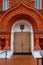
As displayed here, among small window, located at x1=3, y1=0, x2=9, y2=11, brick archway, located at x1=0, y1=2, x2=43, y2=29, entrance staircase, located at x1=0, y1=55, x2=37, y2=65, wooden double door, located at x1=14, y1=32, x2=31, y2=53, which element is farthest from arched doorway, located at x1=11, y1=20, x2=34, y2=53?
entrance staircase, located at x1=0, y1=55, x2=37, y2=65

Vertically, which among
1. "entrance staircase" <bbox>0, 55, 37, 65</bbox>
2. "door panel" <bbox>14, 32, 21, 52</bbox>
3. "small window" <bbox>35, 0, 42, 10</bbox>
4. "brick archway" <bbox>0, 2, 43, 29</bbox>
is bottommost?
"entrance staircase" <bbox>0, 55, 37, 65</bbox>

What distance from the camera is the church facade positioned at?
20.5m

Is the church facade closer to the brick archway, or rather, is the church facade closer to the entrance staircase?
the brick archway

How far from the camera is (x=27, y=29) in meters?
21.9

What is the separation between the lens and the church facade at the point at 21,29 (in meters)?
20.5

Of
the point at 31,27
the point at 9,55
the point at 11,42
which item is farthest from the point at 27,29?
the point at 9,55

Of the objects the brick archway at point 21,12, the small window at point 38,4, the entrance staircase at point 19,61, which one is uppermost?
the small window at point 38,4

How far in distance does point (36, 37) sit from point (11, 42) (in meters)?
2.67

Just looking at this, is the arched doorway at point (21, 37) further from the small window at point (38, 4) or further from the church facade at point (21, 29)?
the small window at point (38, 4)

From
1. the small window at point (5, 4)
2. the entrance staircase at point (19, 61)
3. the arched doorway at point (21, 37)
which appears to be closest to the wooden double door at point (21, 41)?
the arched doorway at point (21, 37)

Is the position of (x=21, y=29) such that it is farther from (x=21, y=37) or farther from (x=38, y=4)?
(x=38, y=4)

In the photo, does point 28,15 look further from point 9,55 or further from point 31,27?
point 9,55

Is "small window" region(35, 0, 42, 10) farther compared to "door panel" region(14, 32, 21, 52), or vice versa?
"small window" region(35, 0, 42, 10)

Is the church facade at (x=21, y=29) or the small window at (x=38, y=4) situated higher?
the small window at (x=38, y=4)
